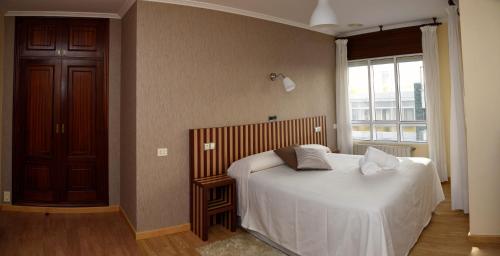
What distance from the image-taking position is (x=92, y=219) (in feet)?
11.8

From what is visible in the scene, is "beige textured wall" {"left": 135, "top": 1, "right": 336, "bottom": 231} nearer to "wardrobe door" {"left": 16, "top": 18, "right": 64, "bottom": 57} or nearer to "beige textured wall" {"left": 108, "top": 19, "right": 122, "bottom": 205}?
"beige textured wall" {"left": 108, "top": 19, "right": 122, "bottom": 205}

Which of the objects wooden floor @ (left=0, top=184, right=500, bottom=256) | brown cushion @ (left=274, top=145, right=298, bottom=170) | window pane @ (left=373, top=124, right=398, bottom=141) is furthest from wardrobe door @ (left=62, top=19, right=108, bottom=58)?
window pane @ (left=373, top=124, right=398, bottom=141)

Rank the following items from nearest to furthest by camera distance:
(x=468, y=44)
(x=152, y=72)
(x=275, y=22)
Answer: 1. (x=468, y=44)
2. (x=152, y=72)
3. (x=275, y=22)

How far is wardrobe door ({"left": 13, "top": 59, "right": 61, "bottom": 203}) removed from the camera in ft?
12.4

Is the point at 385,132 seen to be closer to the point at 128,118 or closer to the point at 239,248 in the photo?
the point at 239,248

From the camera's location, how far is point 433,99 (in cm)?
457

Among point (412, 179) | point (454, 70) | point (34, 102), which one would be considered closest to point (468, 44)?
point (454, 70)

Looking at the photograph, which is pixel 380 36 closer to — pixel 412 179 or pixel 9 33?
pixel 412 179

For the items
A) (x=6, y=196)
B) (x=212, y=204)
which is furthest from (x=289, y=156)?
(x=6, y=196)

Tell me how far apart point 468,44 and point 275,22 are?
2362 millimetres

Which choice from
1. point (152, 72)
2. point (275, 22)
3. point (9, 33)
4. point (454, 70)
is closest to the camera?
point (152, 72)

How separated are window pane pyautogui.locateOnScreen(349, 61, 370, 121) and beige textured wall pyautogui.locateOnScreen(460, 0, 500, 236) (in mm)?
2600

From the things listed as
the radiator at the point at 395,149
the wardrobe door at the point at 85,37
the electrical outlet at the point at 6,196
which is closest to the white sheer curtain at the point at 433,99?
the radiator at the point at 395,149

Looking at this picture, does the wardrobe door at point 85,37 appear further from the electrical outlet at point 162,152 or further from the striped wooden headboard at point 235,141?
the striped wooden headboard at point 235,141
